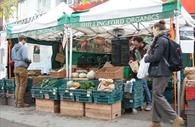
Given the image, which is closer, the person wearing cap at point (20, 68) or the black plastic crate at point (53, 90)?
the black plastic crate at point (53, 90)

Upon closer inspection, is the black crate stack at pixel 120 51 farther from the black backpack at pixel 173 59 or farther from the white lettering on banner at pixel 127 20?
the black backpack at pixel 173 59

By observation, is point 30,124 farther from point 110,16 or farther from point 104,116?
point 110,16

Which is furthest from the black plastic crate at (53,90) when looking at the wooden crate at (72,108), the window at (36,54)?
the window at (36,54)

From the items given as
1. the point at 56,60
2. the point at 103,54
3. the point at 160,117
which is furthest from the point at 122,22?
the point at 56,60

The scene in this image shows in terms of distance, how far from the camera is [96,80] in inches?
383

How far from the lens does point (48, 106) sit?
33.4 feet

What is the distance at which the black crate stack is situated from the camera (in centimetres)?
1145

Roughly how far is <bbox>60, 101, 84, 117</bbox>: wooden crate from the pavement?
190 mm

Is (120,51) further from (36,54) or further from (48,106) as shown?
(36,54)

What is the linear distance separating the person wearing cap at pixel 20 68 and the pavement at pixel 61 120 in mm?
951

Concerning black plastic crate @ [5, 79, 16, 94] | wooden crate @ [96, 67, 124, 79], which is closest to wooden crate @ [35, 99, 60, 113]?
wooden crate @ [96, 67, 124, 79]

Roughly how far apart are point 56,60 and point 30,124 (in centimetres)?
583

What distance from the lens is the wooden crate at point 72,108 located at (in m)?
9.31

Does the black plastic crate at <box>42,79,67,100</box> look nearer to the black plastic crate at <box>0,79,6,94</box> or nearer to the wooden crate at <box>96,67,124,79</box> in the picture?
the wooden crate at <box>96,67,124,79</box>
